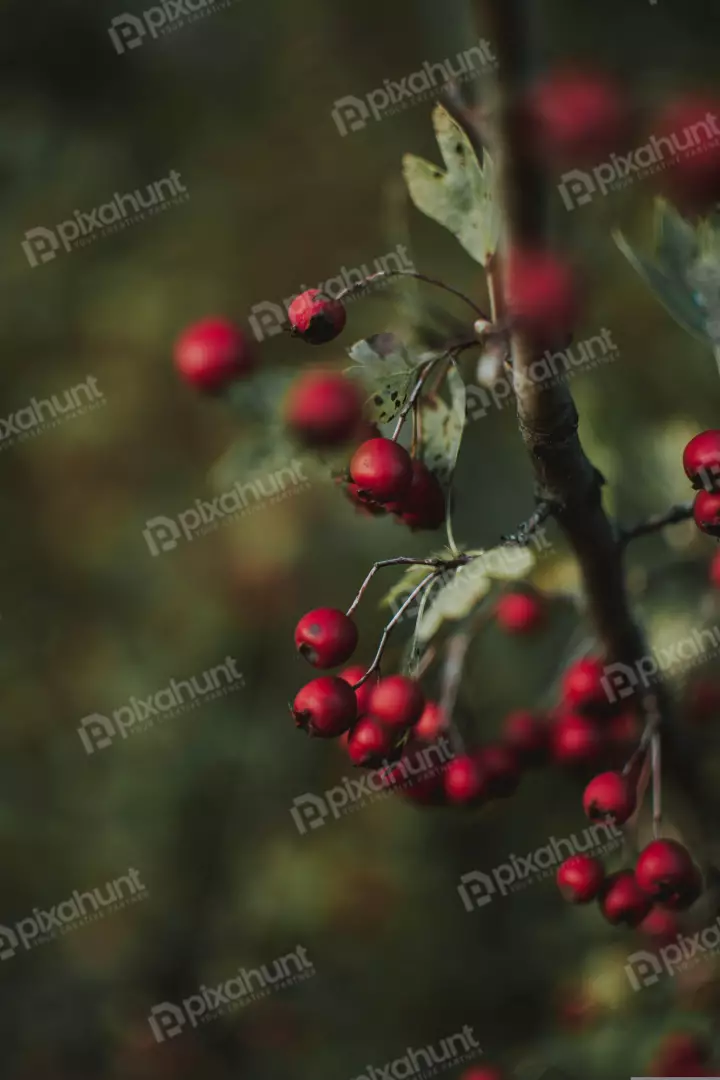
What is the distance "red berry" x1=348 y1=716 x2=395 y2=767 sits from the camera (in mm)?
1320

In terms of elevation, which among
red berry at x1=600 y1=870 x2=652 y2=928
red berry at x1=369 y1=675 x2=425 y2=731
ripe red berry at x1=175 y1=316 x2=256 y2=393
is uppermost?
ripe red berry at x1=175 y1=316 x2=256 y2=393

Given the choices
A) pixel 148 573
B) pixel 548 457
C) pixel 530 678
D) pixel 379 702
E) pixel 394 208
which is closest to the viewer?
pixel 548 457

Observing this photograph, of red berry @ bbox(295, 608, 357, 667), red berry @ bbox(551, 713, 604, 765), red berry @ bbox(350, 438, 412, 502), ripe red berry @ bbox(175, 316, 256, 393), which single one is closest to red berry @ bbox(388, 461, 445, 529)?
red berry @ bbox(350, 438, 412, 502)

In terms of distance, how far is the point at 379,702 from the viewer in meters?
1.32

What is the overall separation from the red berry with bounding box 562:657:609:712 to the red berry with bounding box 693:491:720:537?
407mm

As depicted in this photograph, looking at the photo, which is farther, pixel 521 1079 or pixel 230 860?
pixel 230 860

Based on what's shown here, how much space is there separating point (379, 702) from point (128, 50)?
164 inches

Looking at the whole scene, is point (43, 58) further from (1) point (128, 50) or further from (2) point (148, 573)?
(2) point (148, 573)

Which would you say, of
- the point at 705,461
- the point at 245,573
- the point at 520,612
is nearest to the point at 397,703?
the point at 705,461

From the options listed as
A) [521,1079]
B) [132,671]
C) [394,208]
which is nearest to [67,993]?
[132,671]

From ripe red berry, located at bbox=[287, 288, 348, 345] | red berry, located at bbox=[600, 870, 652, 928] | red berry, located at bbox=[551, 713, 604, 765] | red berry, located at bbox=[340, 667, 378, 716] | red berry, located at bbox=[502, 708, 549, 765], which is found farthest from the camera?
red berry, located at bbox=[502, 708, 549, 765]

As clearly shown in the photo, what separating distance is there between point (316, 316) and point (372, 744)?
1.74 feet

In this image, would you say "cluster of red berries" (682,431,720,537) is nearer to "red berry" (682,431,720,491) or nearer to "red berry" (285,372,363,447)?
"red berry" (682,431,720,491)

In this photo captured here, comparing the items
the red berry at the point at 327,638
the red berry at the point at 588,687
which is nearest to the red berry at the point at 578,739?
the red berry at the point at 588,687
